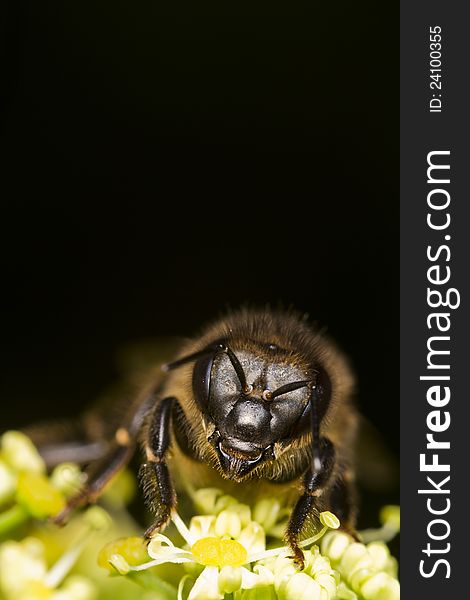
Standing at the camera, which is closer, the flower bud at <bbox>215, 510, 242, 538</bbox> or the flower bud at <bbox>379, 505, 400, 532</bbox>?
the flower bud at <bbox>215, 510, 242, 538</bbox>

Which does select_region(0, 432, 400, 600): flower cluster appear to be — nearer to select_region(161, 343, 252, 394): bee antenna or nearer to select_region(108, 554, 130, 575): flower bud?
select_region(108, 554, 130, 575): flower bud

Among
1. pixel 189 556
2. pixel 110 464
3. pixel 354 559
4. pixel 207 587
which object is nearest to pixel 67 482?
pixel 110 464

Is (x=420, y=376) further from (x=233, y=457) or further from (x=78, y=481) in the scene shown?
(x=78, y=481)

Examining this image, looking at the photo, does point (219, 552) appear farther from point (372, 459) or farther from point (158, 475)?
point (372, 459)

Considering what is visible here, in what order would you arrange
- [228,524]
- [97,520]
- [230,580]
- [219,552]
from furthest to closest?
[97,520]
[228,524]
[219,552]
[230,580]

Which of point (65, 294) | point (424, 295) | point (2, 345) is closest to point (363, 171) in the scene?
point (65, 294)

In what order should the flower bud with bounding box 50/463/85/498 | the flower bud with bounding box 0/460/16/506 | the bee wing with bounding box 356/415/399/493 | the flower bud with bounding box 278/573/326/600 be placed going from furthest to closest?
the bee wing with bounding box 356/415/399/493 < the flower bud with bounding box 50/463/85/498 < the flower bud with bounding box 0/460/16/506 < the flower bud with bounding box 278/573/326/600

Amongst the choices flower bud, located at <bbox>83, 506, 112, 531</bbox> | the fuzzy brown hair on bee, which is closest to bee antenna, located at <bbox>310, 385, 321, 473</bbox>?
the fuzzy brown hair on bee
